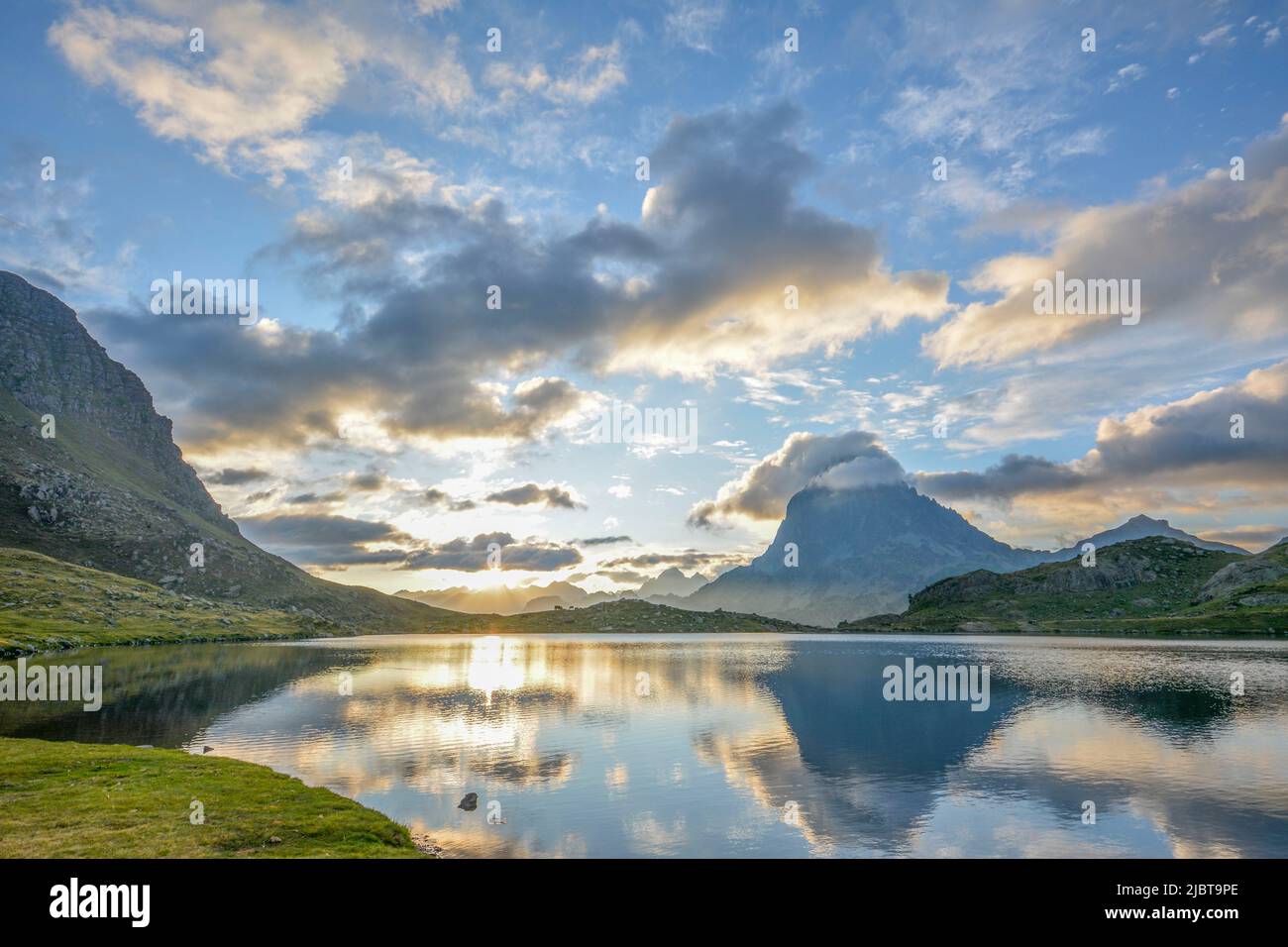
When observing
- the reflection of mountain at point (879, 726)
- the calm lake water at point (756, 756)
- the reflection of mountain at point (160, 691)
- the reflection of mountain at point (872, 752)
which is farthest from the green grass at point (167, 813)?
the reflection of mountain at point (879, 726)

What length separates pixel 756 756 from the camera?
65438mm

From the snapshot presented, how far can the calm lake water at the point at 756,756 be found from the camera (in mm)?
41719

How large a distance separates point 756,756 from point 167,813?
157ft

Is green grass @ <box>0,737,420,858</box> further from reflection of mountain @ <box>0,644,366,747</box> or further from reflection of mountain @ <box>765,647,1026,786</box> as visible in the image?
reflection of mountain @ <box>765,647,1026,786</box>

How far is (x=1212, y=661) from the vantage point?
508 ft

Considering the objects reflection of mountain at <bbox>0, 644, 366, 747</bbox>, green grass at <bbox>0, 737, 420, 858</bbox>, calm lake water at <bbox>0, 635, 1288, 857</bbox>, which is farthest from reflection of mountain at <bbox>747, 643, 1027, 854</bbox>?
reflection of mountain at <bbox>0, 644, 366, 747</bbox>

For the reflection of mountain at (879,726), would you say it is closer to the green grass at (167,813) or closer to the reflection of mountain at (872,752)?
→ the reflection of mountain at (872,752)

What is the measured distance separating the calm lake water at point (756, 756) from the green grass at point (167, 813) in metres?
5.43

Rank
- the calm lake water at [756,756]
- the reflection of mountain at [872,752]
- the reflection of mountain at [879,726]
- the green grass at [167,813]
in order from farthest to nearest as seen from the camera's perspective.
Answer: the reflection of mountain at [879,726], the reflection of mountain at [872,752], the calm lake water at [756,756], the green grass at [167,813]

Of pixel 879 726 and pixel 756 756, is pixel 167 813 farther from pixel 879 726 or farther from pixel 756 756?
pixel 879 726

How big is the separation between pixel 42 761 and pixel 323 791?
843 inches
